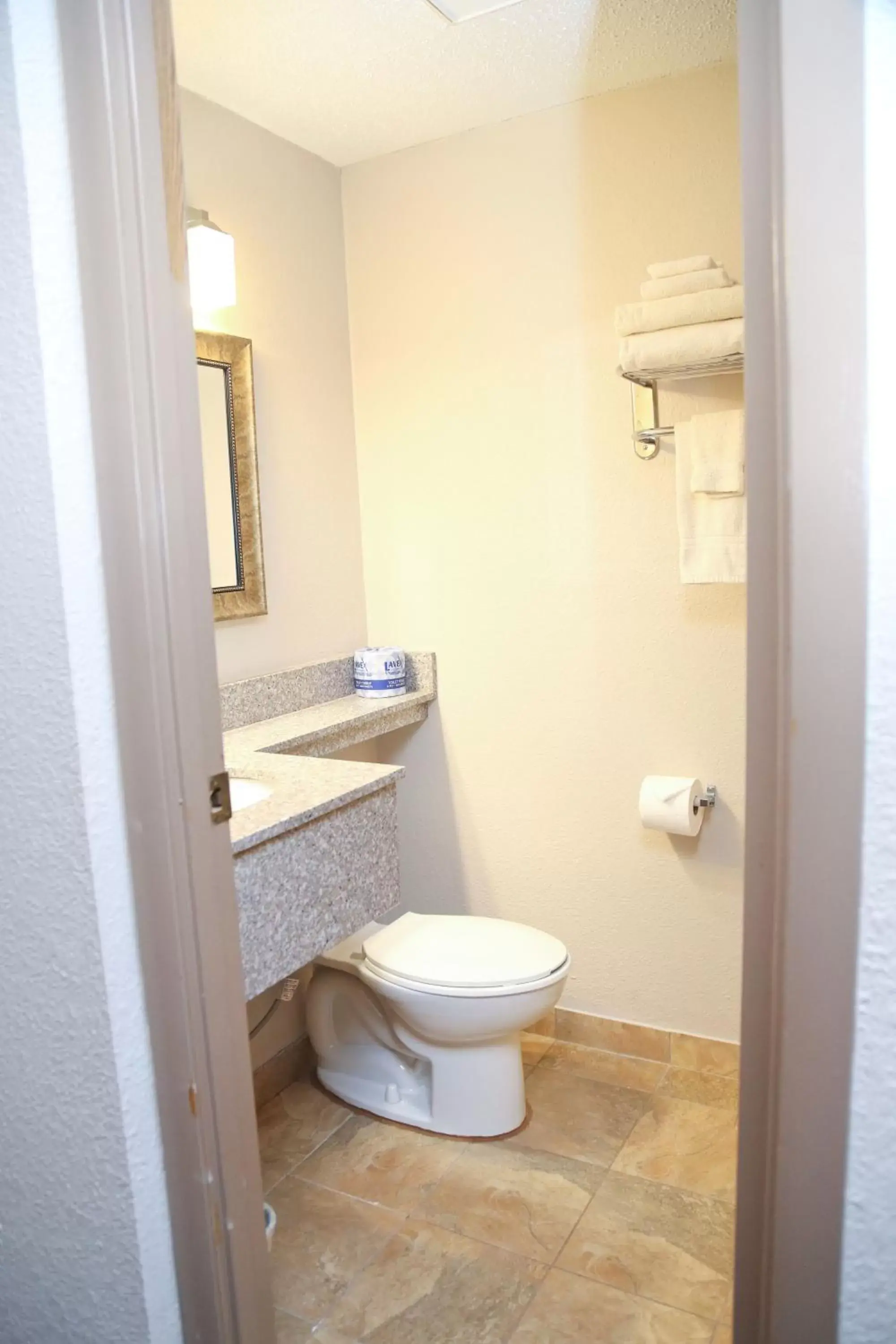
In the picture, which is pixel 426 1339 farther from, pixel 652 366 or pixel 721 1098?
pixel 652 366

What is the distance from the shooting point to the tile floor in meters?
1.59

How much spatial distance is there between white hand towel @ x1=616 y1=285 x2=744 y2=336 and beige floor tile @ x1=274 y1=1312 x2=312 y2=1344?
1918 millimetres

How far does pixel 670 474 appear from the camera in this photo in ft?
7.12

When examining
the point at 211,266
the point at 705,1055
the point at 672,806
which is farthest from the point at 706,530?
the point at 705,1055

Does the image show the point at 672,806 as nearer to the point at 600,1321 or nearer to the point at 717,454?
the point at 717,454

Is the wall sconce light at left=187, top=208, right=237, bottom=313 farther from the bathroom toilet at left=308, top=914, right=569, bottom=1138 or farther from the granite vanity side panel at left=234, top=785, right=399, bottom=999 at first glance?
the bathroom toilet at left=308, top=914, right=569, bottom=1138

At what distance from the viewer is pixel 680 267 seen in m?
1.89

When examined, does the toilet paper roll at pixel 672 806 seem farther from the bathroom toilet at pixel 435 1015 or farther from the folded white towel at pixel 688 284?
the folded white towel at pixel 688 284

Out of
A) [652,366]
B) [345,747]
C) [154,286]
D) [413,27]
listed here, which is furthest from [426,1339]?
[413,27]

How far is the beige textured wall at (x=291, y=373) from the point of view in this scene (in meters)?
2.11

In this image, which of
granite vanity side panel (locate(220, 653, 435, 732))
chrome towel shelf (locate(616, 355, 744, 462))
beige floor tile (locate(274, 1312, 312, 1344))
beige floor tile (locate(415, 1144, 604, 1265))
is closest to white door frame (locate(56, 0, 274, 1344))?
beige floor tile (locate(274, 1312, 312, 1344))

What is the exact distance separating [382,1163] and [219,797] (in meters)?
1.32

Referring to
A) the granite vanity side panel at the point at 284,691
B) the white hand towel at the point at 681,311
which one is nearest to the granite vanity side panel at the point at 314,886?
the granite vanity side panel at the point at 284,691

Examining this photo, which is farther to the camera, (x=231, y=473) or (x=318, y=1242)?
(x=231, y=473)
